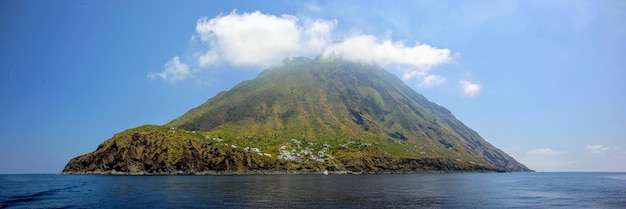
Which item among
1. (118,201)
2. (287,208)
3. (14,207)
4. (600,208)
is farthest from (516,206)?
(14,207)

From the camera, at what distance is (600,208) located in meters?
72.0

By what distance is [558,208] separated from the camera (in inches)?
2884

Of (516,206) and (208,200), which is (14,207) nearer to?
(208,200)

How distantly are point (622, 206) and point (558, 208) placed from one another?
14292mm

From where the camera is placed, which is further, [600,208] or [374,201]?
[374,201]

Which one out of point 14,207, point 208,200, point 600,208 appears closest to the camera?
point 14,207

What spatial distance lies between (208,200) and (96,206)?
21.0 metres

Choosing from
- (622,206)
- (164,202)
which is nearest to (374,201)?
(164,202)

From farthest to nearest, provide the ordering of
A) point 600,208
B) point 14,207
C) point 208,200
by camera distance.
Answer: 1. point 208,200
2. point 600,208
3. point 14,207

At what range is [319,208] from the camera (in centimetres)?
6619

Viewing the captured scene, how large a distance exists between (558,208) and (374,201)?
3728 cm

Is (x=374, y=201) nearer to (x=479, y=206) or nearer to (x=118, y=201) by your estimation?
(x=479, y=206)

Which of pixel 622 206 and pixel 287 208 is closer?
pixel 287 208

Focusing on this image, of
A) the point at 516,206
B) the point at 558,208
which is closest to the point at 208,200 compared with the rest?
the point at 516,206
